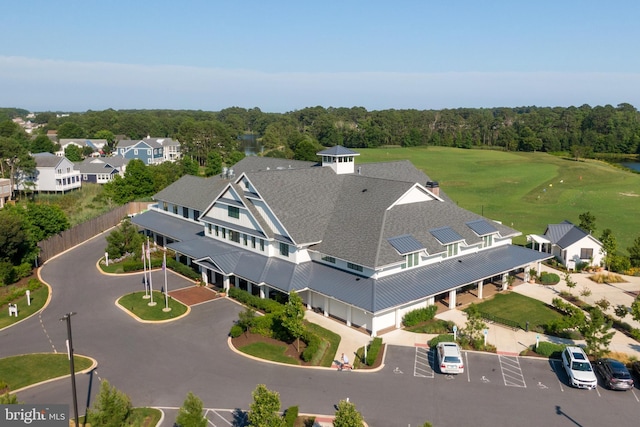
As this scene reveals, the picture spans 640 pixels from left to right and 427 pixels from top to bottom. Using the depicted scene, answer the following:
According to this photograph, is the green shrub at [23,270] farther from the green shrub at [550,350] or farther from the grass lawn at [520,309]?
the green shrub at [550,350]

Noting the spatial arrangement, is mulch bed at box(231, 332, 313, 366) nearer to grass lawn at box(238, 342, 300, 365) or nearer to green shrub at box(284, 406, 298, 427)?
grass lawn at box(238, 342, 300, 365)

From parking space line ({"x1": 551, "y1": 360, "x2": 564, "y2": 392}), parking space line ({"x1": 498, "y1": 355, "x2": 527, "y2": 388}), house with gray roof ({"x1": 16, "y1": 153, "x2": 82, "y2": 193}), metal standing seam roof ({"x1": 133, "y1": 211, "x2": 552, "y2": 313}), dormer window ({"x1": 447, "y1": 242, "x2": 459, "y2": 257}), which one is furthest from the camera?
house with gray roof ({"x1": 16, "y1": 153, "x2": 82, "y2": 193})

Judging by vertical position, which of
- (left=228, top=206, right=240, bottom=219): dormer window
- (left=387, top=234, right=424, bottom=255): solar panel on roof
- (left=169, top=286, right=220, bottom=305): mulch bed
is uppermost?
(left=228, top=206, right=240, bottom=219): dormer window

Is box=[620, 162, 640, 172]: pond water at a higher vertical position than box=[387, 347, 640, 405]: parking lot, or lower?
higher

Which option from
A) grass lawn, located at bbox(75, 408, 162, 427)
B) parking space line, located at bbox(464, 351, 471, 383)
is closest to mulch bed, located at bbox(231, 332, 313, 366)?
grass lawn, located at bbox(75, 408, 162, 427)

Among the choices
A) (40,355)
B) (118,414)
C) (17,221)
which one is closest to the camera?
(118,414)

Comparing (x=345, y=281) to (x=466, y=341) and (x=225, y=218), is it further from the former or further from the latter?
(x=225, y=218)

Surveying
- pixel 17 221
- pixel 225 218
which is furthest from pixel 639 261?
pixel 17 221
